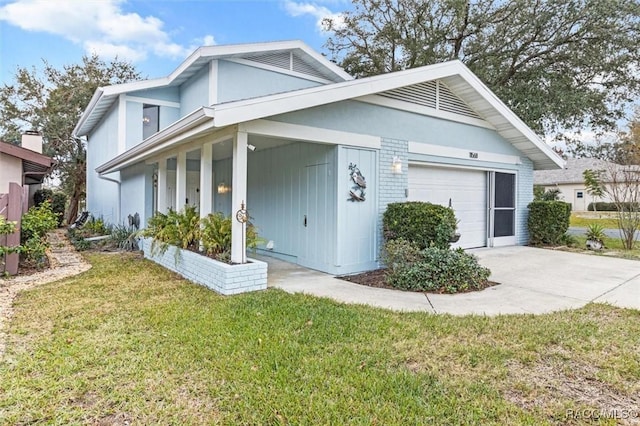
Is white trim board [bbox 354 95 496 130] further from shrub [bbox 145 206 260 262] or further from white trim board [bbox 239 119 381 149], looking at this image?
shrub [bbox 145 206 260 262]

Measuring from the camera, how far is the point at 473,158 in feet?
31.0

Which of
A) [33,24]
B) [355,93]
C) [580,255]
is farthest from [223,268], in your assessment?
[33,24]

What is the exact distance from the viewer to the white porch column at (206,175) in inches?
256

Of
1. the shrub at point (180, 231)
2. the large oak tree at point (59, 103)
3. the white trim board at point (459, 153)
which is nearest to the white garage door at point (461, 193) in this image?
the white trim board at point (459, 153)

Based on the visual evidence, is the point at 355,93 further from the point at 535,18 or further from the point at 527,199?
the point at 535,18

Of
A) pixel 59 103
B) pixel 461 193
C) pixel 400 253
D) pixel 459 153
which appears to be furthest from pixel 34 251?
pixel 59 103

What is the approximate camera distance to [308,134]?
654cm

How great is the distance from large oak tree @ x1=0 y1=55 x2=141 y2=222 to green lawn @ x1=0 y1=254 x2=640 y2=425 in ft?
59.8

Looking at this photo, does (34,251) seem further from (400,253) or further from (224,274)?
(400,253)

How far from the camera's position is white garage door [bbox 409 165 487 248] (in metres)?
8.65

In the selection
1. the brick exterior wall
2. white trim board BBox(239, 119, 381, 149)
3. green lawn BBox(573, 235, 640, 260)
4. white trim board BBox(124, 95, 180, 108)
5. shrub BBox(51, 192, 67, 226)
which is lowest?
green lawn BBox(573, 235, 640, 260)

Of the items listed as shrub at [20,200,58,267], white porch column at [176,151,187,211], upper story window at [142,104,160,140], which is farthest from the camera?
upper story window at [142,104,160,140]

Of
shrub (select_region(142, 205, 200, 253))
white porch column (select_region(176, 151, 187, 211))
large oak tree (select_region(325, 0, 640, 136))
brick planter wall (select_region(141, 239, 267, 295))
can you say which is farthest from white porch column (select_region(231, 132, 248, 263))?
large oak tree (select_region(325, 0, 640, 136))

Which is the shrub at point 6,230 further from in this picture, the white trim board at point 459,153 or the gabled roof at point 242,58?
the white trim board at point 459,153
